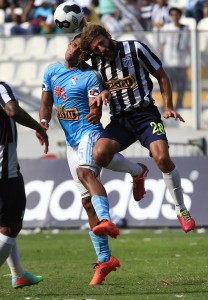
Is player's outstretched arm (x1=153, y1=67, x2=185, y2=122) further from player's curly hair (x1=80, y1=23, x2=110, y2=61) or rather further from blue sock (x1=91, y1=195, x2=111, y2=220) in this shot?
blue sock (x1=91, y1=195, x2=111, y2=220)

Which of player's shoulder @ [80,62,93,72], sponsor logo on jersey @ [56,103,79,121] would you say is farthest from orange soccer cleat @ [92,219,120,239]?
player's shoulder @ [80,62,93,72]

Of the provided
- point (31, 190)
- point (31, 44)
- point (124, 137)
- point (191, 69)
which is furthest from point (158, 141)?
point (31, 44)

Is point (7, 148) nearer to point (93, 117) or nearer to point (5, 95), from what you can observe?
point (5, 95)

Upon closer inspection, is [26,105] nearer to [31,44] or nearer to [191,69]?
[31,44]

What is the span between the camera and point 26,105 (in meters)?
21.2

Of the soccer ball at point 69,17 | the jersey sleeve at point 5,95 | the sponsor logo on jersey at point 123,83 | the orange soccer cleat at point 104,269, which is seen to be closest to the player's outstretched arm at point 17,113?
the jersey sleeve at point 5,95

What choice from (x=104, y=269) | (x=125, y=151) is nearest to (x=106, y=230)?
(x=104, y=269)

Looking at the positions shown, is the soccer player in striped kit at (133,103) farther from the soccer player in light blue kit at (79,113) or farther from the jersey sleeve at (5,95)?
the jersey sleeve at (5,95)

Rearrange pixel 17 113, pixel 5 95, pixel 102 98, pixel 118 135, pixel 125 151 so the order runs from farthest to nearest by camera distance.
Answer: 1. pixel 125 151
2. pixel 118 135
3. pixel 102 98
4. pixel 5 95
5. pixel 17 113

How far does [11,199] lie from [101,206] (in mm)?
1036

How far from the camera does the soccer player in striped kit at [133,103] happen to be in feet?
34.7

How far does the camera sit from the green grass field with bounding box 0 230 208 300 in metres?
9.56

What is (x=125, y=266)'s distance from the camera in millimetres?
12523

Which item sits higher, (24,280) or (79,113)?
(79,113)
